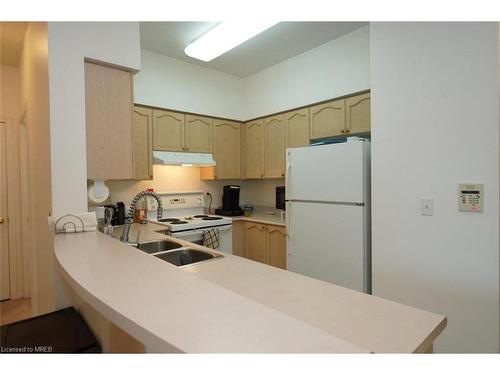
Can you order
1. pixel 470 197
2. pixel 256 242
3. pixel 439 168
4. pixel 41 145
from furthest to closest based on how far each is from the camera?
1. pixel 256 242
2. pixel 41 145
3. pixel 439 168
4. pixel 470 197

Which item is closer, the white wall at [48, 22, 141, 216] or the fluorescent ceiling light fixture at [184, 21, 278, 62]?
the white wall at [48, 22, 141, 216]

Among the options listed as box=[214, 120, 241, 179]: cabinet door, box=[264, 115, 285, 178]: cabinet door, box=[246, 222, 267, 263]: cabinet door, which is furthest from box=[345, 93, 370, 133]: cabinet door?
box=[214, 120, 241, 179]: cabinet door

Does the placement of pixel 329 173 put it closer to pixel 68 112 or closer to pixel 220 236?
pixel 220 236

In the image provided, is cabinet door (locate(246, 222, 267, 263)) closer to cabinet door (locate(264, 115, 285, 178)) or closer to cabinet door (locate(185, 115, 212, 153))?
cabinet door (locate(264, 115, 285, 178))

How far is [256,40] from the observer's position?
9.26 feet

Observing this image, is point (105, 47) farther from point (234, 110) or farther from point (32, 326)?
point (234, 110)

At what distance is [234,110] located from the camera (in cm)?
376

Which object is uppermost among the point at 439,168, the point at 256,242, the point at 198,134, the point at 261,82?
the point at 261,82

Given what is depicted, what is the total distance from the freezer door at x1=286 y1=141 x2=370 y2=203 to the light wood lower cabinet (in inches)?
23.0

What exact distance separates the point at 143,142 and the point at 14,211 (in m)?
1.70

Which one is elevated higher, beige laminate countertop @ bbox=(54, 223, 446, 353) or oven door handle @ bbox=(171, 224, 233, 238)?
beige laminate countertop @ bbox=(54, 223, 446, 353)

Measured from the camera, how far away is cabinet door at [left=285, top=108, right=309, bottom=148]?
3.10 m

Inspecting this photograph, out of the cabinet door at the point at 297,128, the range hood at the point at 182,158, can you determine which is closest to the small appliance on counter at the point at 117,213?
the range hood at the point at 182,158

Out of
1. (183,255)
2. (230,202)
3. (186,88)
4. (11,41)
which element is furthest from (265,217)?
(11,41)
